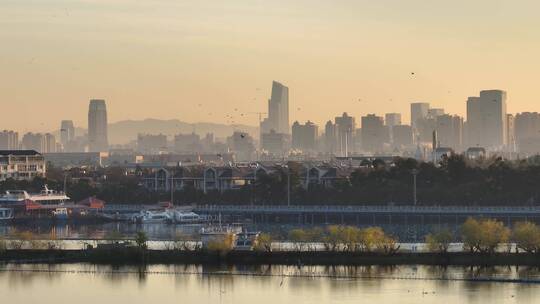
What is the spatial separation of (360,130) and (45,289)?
129149 mm

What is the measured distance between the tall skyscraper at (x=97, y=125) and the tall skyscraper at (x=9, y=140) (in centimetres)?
2904

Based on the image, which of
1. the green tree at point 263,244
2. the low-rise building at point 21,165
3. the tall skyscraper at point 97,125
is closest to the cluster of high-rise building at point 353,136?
the tall skyscraper at point 97,125

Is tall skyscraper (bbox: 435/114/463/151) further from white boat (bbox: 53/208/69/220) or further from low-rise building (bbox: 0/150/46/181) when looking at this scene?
white boat (bbox: 53/208/69/220)

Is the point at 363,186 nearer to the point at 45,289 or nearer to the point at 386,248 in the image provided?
the point at 386,248

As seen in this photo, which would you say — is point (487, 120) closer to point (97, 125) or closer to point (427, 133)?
point (427, 133)

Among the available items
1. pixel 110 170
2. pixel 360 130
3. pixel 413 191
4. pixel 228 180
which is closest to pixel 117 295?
pixel 413 191

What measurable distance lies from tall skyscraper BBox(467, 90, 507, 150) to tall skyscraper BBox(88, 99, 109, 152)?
154 ft

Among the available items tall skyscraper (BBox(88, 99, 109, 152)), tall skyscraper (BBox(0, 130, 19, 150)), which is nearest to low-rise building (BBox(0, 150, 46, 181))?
tall skyscraper (BBox(0, 130, 19, 150))

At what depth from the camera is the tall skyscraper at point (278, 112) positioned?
177375 mm

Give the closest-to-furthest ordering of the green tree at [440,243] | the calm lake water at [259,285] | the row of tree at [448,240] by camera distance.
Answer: the calm lake water at [259,285], the row of tree at [448,240], the green tree at [440,243]

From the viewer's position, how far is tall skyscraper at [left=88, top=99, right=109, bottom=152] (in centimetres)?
17738

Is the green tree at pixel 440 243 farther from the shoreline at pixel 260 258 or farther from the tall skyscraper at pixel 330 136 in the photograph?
the tall skyscraper at pixel 330 136

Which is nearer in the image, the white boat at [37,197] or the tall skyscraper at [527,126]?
the white boat at [37,197]

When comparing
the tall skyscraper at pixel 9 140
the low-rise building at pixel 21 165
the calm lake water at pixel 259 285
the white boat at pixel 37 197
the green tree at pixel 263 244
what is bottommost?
the calm lake water at pixel 259 285
